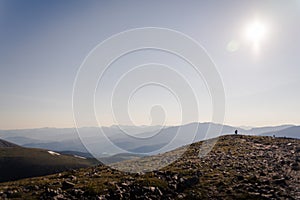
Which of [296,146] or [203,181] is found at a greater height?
[296,146]

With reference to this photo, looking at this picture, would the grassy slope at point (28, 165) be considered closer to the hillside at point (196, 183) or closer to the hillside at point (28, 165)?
the hillside at point (28, 165)

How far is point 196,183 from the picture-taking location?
48.4 metres

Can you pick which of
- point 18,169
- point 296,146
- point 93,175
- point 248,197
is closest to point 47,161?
point 18,169

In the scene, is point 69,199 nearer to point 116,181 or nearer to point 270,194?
point 116,181

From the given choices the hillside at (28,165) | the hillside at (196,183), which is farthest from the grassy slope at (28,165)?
the hillside at (196,183)

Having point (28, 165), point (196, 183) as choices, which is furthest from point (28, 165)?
point (196, 183)

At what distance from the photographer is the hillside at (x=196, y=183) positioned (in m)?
42.2

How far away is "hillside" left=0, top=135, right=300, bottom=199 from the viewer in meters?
42.2

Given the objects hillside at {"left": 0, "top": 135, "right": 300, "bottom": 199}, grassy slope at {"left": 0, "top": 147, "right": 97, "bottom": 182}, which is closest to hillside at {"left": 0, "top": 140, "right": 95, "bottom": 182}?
grassy slope at {"left": 0, "top": 147, "right": 97, "bottom": 182}

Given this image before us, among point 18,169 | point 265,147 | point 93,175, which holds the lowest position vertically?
point 18,169

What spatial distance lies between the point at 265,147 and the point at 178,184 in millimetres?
35873

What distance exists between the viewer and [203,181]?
49.2 m

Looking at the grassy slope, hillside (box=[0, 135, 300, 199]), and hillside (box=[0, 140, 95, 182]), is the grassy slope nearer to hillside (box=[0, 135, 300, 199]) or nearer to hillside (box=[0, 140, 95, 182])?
hillside (box=[0, 140, 95, 182])

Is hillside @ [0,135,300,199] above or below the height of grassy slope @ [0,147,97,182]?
above
